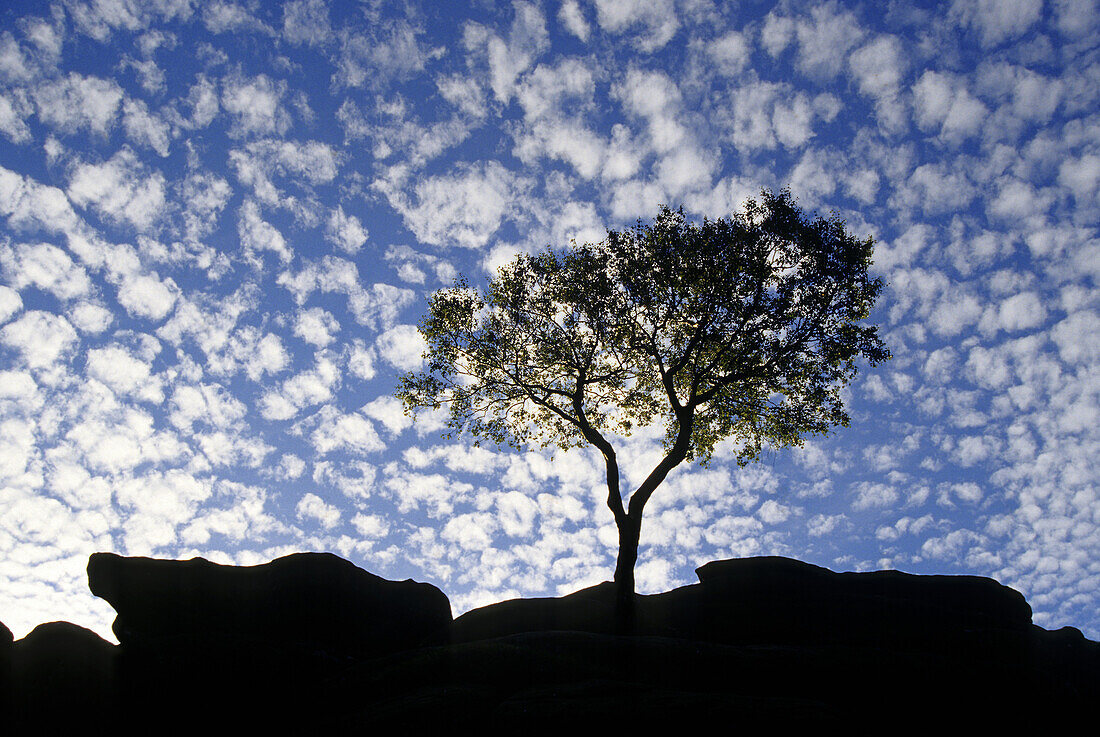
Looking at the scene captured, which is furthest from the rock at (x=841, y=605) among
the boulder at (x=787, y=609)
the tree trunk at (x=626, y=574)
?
the tree trunk at (x=626, y=574)

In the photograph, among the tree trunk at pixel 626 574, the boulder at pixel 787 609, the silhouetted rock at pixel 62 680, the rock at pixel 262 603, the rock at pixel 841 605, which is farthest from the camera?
the boulder at pixel 787 609

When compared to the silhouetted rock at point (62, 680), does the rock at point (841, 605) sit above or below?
above

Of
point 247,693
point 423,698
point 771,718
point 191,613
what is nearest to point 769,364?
→ point 771,718

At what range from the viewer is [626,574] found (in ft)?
94.8

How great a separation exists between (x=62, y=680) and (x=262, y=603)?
23.5 feet

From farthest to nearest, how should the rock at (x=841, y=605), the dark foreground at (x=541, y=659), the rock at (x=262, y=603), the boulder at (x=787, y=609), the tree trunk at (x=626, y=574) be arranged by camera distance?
the boulder at (x=787, y=609) → the rock at (x=841, y=605) → the tree trunk at (x=626, y=574) → the rock at (x=262, y=603) → the dark foreground at (x=541, y=659)

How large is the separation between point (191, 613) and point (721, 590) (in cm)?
2543

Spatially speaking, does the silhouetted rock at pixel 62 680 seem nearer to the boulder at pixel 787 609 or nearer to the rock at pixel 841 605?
the boulder at pixel 787 609

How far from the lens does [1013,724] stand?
59.7 ft

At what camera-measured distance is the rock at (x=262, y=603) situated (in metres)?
27.2

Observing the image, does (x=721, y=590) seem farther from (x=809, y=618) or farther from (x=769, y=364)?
(x=769, y=364)

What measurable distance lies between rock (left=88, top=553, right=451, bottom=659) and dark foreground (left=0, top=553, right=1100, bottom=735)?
0.08 m

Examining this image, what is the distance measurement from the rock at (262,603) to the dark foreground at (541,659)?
8 centimetres

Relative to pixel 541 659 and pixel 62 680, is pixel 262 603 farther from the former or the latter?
pixel 541 659
